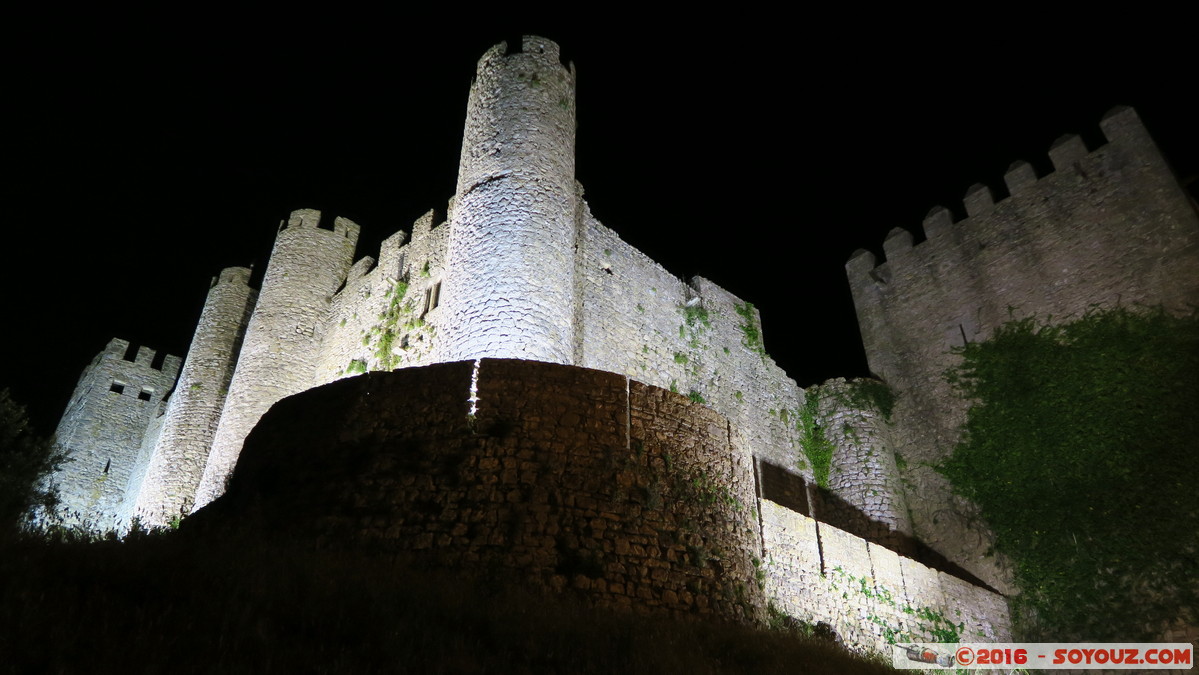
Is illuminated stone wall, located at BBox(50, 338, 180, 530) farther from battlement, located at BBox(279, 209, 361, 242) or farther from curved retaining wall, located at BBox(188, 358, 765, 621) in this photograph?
curved retaining wall, located at BBox(188, 358, 765, 621)

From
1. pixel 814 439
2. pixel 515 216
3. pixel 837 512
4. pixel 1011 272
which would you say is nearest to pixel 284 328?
pixel 515 216

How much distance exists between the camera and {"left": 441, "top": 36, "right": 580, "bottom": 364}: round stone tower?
1009 cm

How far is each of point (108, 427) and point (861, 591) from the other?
978 inches

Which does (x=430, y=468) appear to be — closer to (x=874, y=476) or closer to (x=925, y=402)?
(x=874, y=476)

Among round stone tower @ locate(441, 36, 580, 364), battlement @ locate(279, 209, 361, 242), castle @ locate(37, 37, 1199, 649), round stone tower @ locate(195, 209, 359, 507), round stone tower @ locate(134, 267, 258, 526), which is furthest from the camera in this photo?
battlement @ locate(279, 209, 361, 242)

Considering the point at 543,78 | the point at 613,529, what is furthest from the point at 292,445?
the point at 543,78

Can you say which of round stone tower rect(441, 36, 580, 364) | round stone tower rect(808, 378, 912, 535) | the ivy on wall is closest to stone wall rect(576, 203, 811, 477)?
the ivy on wall

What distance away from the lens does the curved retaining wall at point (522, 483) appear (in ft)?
22.4

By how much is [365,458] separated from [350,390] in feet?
3.44

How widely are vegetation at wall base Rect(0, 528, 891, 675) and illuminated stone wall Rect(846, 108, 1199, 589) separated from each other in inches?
441

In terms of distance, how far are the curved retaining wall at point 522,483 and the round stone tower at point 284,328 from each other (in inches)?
317

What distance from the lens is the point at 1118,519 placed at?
1252 centimetres

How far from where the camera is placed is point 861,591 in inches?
428

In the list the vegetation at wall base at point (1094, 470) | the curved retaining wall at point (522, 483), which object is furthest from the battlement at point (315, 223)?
the vegetation at wall base at point (1094, 470)
